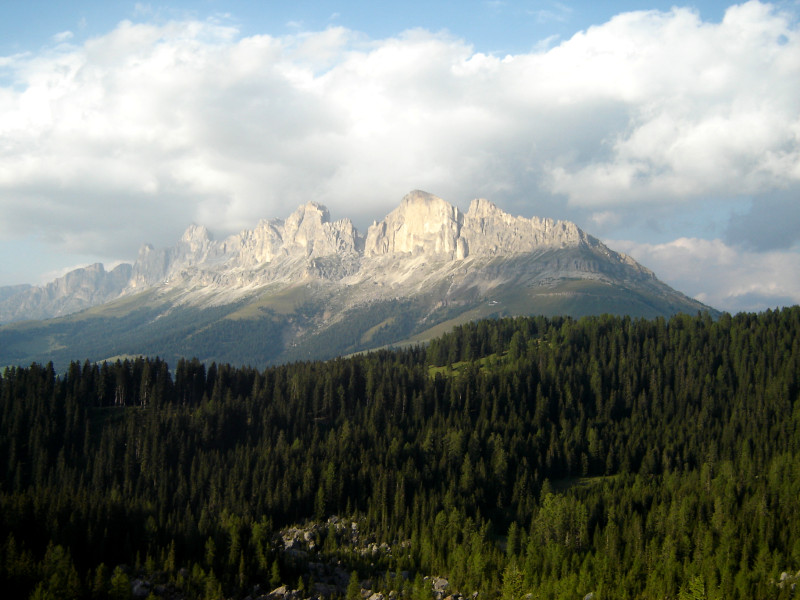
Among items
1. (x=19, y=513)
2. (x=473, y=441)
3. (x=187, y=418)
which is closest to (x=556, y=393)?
(x=473, y=441)

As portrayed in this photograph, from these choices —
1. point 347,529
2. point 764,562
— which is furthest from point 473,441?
point 764,562

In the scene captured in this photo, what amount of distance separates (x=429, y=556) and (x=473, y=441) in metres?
47.4

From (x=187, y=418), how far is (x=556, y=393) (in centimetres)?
9946

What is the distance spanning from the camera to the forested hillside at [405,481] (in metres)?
101

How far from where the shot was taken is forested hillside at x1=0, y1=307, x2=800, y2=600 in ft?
332

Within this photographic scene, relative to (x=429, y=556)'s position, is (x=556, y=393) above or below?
above

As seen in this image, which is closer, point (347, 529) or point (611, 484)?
point (347, 529)

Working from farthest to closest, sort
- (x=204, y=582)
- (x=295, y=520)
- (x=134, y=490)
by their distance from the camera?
(x=134, y=490), (x=295, y=520), (x=204, y=582)

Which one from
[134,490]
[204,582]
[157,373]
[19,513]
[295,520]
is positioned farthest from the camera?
[157,373]

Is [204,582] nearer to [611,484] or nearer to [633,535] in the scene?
[633,535]

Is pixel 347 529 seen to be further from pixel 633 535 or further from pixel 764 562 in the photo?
pixel 764 562

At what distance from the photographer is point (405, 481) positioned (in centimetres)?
14312

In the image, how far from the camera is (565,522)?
124000 millimetres

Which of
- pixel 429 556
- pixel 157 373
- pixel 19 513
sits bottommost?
pixel 429 556
